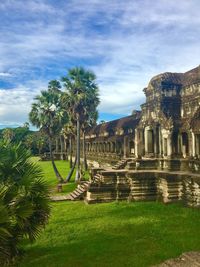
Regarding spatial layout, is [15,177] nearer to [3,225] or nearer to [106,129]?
[3,225]

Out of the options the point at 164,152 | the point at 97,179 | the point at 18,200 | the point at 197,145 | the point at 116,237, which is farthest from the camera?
the point at 164,152

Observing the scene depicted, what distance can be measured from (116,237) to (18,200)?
4067mm

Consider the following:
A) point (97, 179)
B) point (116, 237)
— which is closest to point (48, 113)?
point (97, 179)

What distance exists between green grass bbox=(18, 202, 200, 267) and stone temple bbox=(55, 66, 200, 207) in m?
1.32

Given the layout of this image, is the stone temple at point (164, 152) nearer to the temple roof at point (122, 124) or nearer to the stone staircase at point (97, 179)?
the stone staircase at point (97, 179)

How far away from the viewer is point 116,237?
30.1 feet

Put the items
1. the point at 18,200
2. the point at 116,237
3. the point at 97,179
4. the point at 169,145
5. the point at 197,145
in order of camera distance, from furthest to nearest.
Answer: the point at 97,179
the point at 169,145
the point at 197,145
the point at 116,237
the point at 18,200

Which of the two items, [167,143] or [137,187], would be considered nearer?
[137,187]

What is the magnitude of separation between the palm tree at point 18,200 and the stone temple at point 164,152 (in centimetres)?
754

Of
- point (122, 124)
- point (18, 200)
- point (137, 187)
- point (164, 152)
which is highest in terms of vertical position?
→ point (122, 124)

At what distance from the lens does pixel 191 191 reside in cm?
1277

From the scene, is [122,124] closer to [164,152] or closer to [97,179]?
[164,152]

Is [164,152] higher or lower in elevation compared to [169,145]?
lower

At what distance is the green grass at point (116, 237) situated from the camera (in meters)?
7.46
